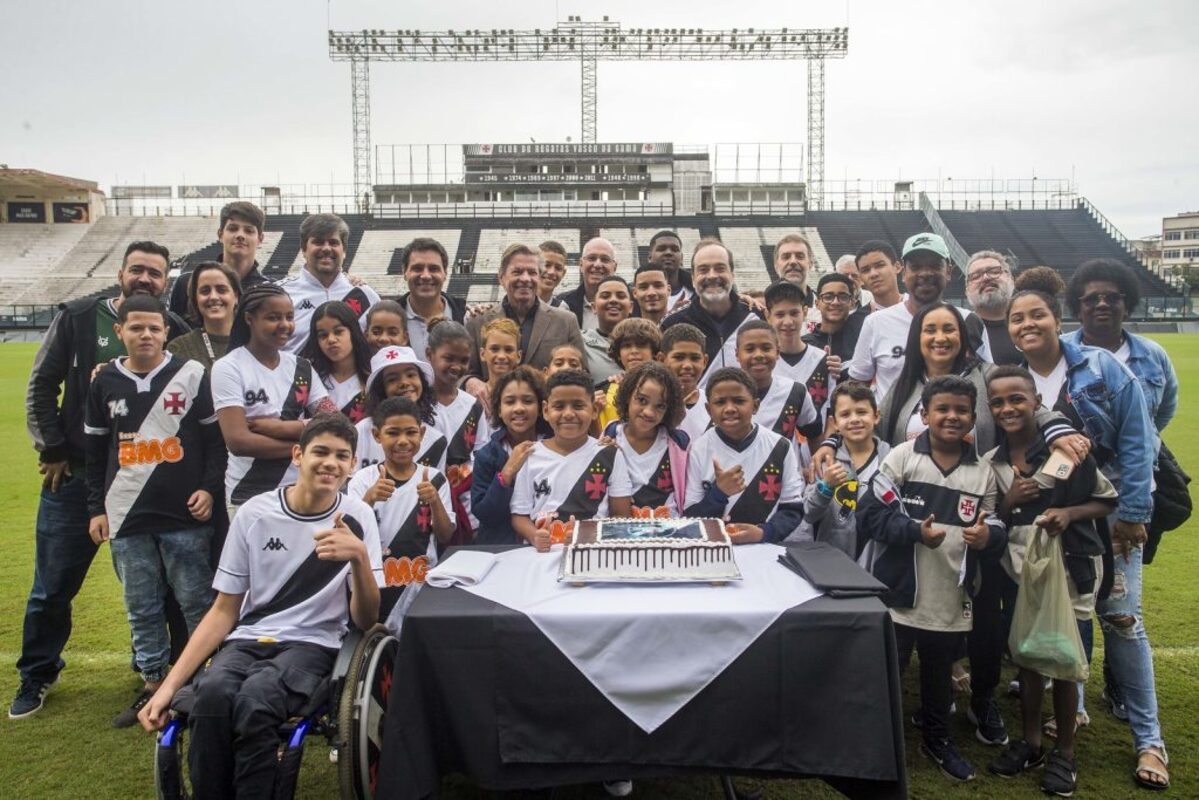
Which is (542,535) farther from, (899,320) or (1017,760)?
(899,320)

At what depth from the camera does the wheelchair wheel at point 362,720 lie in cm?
235

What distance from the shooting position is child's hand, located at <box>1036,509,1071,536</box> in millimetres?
3057

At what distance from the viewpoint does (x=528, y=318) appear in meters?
4.69

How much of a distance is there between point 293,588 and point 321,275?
7.40 feet

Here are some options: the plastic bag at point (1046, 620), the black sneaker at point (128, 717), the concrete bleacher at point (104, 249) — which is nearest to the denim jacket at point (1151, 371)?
the plastic bag at point (1046, 620)

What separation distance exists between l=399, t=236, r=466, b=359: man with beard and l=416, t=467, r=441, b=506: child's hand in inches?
50.9

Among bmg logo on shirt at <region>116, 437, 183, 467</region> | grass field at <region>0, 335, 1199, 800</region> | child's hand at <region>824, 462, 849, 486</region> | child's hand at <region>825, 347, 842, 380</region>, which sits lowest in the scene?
grass field at <region>0, 335, 1199, 800</region>

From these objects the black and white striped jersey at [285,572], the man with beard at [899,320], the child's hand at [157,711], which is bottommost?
the child's hand at [157,711]

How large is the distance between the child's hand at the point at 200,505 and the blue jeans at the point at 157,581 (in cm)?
10

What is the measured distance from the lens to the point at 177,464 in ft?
11.9

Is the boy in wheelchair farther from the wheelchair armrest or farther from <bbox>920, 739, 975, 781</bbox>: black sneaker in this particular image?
<bbox>920, 739, 975, 781</bbox>: black sneaker

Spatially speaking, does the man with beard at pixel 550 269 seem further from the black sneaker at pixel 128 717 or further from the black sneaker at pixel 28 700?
the black sneaker at pixel 28 700

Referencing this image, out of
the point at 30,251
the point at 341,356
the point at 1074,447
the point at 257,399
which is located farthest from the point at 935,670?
the point at 30,251

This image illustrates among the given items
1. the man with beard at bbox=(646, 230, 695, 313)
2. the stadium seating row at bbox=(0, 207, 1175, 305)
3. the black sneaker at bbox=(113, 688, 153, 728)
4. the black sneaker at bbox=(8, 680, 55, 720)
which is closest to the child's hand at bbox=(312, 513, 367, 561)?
the black sneaker at bbox=(113, 688, 153, 728)
